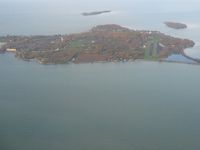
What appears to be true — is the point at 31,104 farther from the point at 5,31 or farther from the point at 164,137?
the point at 5,31

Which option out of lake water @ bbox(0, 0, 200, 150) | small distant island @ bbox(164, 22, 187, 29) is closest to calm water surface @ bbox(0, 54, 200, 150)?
lake water @ bbox(0, 0, 200, 150)

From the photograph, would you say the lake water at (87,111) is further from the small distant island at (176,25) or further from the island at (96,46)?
the small distant island at (176,25)

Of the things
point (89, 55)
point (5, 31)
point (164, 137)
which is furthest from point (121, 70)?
point (5, 31)

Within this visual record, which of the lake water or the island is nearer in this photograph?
the lake water

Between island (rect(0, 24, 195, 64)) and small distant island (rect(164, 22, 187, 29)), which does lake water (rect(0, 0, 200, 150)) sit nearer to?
island (rect(0, 24, 195, 64))

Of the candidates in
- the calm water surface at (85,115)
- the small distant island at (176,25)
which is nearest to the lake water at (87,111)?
the calm water surface at (85,115)

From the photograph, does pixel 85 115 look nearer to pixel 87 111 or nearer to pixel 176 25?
pixel 87 111

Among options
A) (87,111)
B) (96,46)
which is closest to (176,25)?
(96,46)

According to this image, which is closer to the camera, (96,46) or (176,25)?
(96,46)
